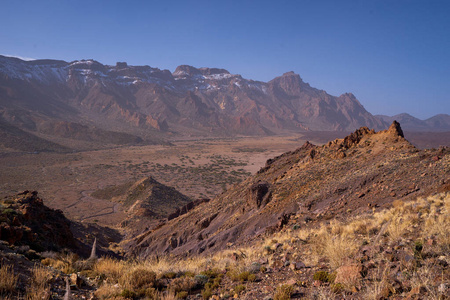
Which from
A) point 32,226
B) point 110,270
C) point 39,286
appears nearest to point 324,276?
point 110,270

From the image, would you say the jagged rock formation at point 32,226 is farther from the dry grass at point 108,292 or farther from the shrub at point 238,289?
the shrub at point 238,289

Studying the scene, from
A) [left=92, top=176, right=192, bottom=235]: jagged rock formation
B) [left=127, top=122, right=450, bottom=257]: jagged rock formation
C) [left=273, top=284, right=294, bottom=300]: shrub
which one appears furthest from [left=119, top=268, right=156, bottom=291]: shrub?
[left=92, top=176, right=192, bottom=235]: jagged rock formation

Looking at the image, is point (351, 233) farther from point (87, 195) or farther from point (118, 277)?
point (87, 195)

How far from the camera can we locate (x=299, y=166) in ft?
66.1

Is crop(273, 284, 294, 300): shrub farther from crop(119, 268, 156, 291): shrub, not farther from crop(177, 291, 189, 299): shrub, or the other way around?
crop(119, 268, 156, 291): shrub

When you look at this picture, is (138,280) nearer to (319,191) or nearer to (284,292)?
(284,292)

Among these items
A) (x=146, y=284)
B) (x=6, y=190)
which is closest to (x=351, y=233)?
(x=146, y=284)

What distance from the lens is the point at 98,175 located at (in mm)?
57531

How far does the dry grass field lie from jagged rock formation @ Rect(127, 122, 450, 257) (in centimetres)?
1809

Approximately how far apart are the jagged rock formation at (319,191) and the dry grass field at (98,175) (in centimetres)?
1809

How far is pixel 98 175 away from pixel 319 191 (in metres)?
54.1

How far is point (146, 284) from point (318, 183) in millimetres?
12480

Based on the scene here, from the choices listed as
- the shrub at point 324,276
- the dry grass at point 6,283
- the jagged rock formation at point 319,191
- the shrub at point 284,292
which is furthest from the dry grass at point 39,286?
the jagged rock formation at point 319,191

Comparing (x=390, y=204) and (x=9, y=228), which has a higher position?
(x=390, y=204)
